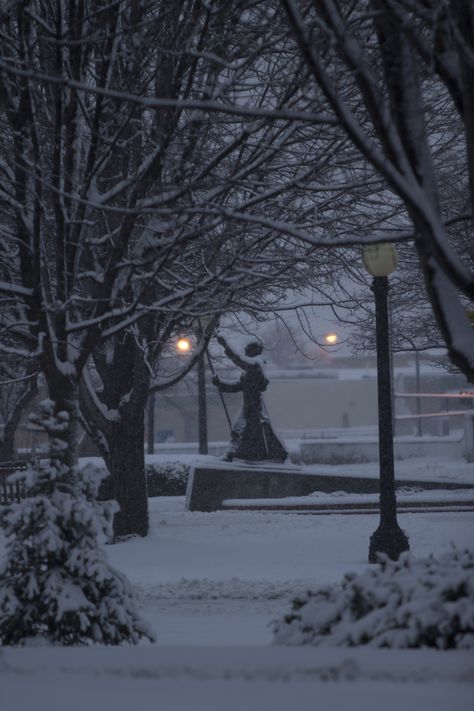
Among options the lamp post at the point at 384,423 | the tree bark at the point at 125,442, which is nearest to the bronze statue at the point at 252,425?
the tree bark at the point at 125,442

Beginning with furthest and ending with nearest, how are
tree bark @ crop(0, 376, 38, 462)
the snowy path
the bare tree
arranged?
tree bark @ crop(0, 376, 38, 462)
the snowy path
the bare tree

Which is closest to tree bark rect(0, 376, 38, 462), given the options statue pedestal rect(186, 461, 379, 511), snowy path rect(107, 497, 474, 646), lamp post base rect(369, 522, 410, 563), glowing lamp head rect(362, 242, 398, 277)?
statue pedestal rect(186, 461, 379, 511)

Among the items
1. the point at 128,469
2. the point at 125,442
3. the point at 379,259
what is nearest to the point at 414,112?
the point at 379,259

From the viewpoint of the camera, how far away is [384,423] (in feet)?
36.8

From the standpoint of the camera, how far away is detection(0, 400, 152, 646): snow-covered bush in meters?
5.13

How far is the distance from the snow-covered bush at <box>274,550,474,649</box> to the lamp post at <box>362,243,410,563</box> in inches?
247

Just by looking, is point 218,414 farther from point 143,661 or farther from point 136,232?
point 143,661

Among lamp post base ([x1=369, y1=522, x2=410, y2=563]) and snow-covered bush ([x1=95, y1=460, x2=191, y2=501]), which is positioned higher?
snow-covered bush ([x1=95, y1=460, x2=191, y2=501])

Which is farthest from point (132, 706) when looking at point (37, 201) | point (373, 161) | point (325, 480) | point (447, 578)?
point (325, 480)

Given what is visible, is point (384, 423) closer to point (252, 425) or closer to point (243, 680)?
point (243, 680)

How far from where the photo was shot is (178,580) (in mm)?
10336

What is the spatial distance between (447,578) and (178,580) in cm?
643

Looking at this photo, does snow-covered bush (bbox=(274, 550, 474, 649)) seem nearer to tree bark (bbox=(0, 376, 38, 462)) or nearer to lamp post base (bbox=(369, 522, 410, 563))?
lamp post base (bbox=(369, 522, 410, 563))

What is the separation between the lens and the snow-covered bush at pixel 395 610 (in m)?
4.02
